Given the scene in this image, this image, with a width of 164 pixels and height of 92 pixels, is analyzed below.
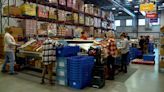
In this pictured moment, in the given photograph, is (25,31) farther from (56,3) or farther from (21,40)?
(56,3)

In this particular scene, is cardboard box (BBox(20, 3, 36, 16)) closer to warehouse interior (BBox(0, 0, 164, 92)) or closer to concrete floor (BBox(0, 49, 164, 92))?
warehouse interior (BBox(0, 0, 164, 92))

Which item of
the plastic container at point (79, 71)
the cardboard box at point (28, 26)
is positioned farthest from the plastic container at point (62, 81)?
the cardboard box at point (28, 26)

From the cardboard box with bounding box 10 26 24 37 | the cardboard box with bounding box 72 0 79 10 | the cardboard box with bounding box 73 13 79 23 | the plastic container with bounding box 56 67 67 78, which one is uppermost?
the cardboard box with bounding box 72 0 79 10

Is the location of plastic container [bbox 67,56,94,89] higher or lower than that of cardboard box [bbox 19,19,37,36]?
lower

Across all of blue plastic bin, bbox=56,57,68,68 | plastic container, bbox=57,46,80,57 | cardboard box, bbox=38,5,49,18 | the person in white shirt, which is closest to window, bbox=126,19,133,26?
cardboard box, bbox=38,5,49,18

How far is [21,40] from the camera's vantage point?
9906 millimetres

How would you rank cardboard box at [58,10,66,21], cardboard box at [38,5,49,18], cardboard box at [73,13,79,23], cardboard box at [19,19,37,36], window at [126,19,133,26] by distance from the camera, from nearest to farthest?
1. cardboard box at [19,19,37,36]
2. cardboard box at [38,5,49,18]
3. cardboard box at [58,10,66,21]
4. cardboard box at [73,13,79,23]
5. window at [126,19,133,26]

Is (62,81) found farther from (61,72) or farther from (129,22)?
(129,22)

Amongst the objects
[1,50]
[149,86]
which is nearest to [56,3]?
[1,50]

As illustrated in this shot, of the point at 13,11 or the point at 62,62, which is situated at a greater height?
the point at 13,11

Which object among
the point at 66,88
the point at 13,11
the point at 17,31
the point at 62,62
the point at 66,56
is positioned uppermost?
the point at 13,11

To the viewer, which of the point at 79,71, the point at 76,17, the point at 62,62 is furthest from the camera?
the point at 76,17

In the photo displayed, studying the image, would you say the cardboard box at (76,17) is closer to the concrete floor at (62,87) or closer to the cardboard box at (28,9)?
the cardboard box at (28,9)

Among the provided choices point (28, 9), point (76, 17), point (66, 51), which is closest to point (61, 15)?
point (76, 17)
